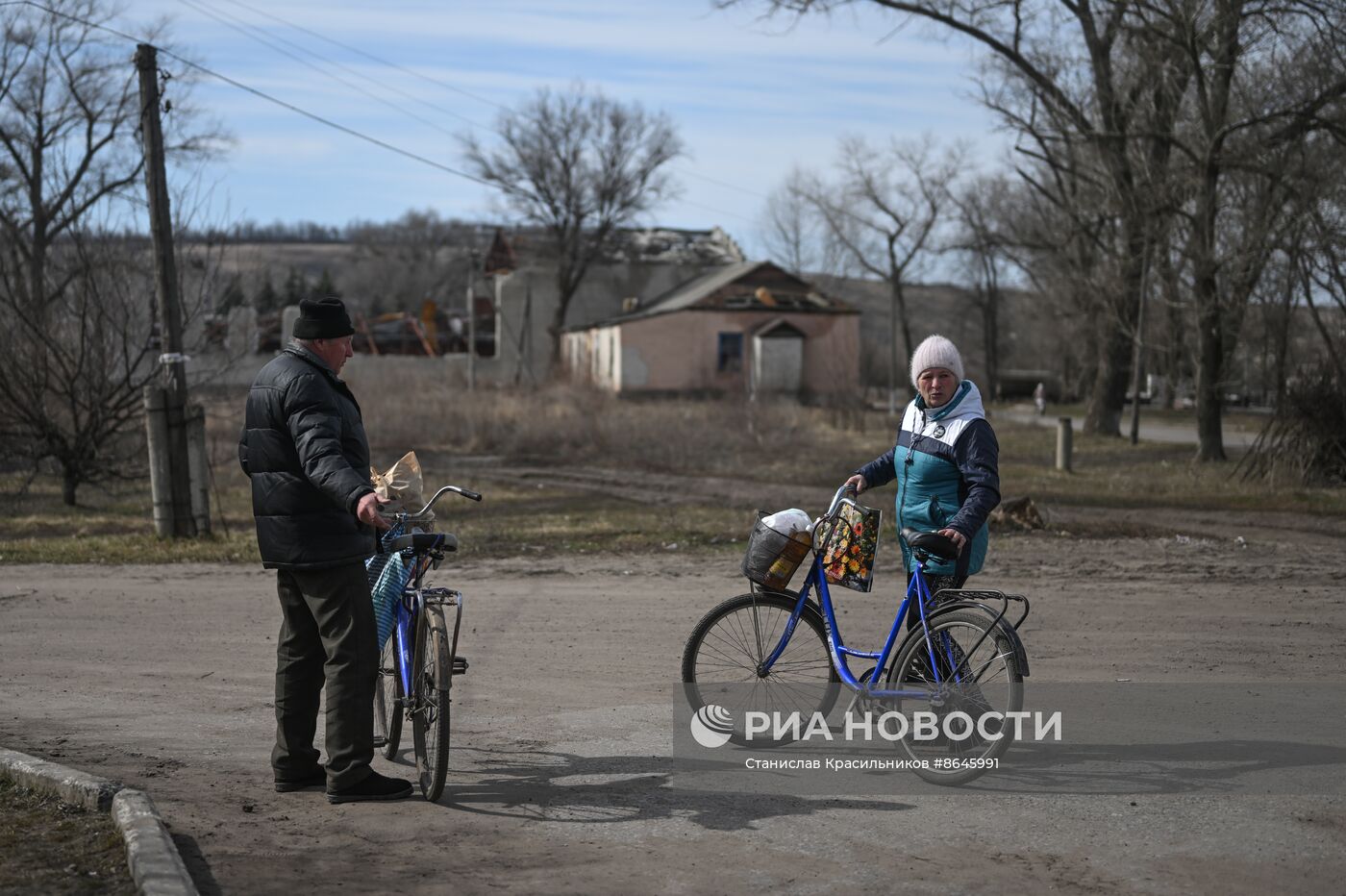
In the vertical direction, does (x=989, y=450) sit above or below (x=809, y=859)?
above

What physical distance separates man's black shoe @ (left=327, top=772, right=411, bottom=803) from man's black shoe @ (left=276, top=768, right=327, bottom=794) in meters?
0.21

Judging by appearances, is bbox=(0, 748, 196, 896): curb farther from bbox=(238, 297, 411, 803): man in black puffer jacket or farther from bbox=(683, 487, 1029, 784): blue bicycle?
bbox=(683, 487, 1029, 784): blue bicycle

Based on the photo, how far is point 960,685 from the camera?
5859mm

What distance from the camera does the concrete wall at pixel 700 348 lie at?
57.7 metres

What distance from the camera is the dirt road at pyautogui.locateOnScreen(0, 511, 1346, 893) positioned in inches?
187

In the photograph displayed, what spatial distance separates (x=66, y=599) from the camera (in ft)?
36.2

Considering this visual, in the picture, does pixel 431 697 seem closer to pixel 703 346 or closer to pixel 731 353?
pixel 703 346

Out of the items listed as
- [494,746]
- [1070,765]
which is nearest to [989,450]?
[1070,765]

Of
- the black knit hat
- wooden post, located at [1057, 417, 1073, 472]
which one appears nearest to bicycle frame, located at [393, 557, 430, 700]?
the black knit hat

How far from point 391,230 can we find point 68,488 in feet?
416

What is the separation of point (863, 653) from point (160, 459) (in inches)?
427

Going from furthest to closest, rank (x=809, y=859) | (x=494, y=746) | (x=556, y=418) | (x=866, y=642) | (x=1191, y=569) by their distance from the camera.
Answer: (x=556, y=418) < (x=1191, y=569) < (x=866, y=642) < (x=494, y=746) < (x=809, y=859)

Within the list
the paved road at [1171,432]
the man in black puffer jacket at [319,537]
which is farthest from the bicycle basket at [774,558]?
the paved road at [1171,432]

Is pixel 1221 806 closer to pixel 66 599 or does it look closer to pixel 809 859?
pixel 809 859
